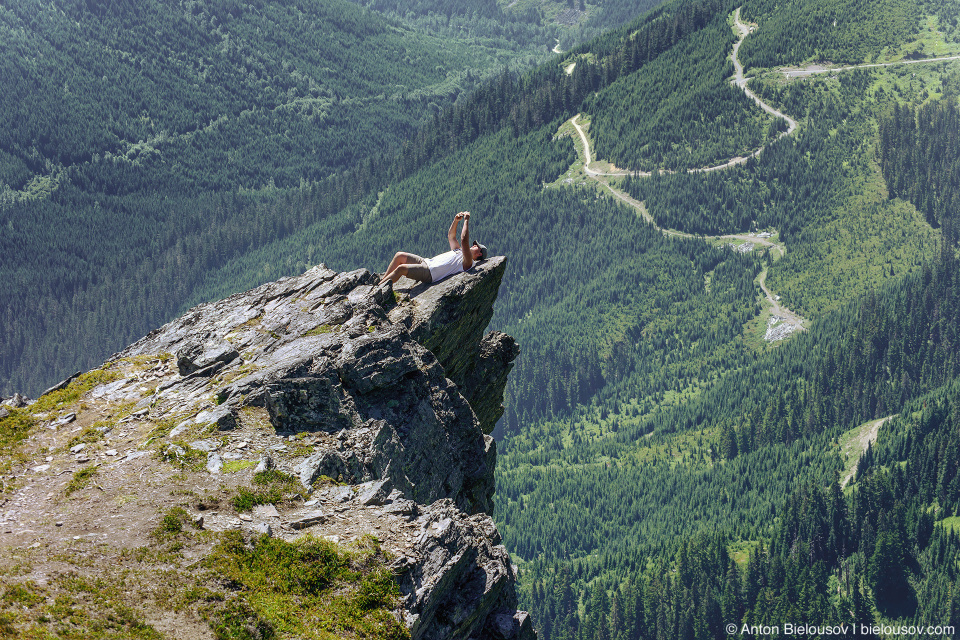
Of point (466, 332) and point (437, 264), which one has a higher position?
point (437, 264)

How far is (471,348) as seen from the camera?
57844 mm

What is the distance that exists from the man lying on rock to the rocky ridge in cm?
74

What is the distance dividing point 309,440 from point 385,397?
16.4 feet

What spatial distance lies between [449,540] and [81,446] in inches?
612

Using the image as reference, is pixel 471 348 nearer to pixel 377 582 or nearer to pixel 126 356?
pixel 126 356

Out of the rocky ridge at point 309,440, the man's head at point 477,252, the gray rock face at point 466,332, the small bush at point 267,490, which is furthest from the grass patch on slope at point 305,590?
the man's head at point 477,252

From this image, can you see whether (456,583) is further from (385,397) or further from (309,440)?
(385,397)

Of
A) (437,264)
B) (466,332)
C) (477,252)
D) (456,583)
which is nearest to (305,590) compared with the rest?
(456,583)

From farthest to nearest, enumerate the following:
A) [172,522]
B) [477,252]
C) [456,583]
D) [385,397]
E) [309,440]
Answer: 1. [477,252]
2. [385,397]
3. [309,440]
4. [456,583]
5. [172,522]

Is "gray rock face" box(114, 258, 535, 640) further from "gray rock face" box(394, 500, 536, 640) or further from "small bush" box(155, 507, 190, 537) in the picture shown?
"small bush" box(155, 507, 190, 537)

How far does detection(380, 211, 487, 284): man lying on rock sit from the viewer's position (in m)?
53.8

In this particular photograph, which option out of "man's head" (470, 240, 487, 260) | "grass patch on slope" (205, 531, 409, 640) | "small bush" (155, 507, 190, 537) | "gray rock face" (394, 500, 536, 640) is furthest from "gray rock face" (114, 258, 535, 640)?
"small bush" (155, 507, 190, 537)

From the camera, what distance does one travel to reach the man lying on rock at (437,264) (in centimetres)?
5381

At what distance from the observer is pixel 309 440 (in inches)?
1639
